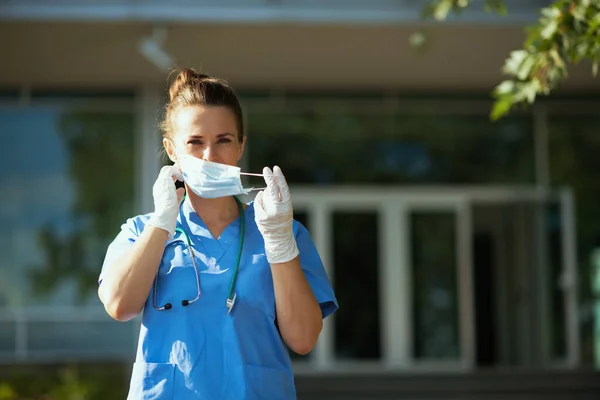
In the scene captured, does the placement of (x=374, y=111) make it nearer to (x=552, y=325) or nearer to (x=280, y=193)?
(x=552, y=325)

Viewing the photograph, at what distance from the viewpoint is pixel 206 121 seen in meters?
2.38

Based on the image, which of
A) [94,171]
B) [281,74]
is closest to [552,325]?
[281,74]

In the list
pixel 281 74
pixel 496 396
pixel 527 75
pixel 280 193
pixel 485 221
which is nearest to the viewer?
pixel 280 193

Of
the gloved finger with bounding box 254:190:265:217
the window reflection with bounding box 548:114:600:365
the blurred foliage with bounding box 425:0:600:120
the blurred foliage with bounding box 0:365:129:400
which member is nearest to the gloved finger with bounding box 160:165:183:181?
the gloved finger with bounding box 254:190:265:217

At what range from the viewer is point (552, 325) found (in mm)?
11953

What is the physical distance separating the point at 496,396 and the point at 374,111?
149 inches

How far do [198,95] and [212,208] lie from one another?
294 millimetres

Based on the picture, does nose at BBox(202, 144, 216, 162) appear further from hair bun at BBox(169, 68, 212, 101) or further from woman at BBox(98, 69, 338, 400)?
hair bun at BBox(169, 68, 212, 101)

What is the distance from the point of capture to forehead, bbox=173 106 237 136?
2.38 meters

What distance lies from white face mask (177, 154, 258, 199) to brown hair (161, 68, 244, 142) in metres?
0.14

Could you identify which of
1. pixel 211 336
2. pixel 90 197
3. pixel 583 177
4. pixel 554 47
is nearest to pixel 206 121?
pixel 211 336

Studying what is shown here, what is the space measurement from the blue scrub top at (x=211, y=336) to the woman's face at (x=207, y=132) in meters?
0.23

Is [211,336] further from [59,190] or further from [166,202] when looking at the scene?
[59,190]

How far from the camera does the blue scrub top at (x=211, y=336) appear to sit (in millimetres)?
2270
